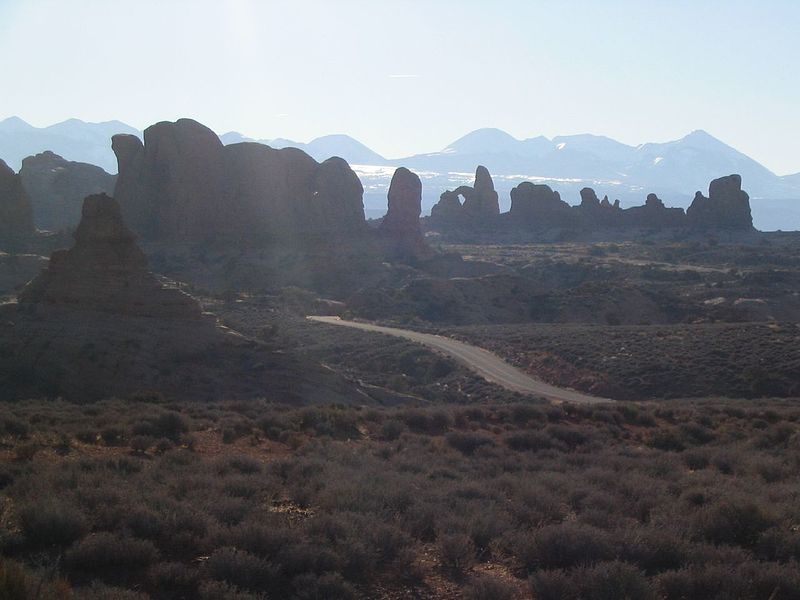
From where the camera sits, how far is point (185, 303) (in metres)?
34.0

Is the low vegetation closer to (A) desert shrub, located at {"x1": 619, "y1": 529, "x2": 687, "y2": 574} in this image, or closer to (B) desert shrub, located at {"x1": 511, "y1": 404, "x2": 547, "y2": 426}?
(A) desert shrub, located at {"x1": 619, "y1": 529, "x2": 687, "y2": 574}

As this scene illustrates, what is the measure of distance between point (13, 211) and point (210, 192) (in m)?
19.2

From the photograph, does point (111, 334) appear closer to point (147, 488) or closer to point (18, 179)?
point (147, 488)

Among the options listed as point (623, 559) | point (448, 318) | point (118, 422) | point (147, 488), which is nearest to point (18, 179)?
point (448, 318)

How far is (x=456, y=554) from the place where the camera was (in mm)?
8844

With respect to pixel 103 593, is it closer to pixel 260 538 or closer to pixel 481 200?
pixel 260 538

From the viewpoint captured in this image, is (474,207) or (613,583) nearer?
(613,583)

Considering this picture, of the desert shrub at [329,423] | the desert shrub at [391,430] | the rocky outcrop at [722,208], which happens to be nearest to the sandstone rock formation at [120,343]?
the desert shrub at [329,423]

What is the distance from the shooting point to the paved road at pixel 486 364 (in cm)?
3881

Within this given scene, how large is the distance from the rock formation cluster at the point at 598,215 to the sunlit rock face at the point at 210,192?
5490 cm

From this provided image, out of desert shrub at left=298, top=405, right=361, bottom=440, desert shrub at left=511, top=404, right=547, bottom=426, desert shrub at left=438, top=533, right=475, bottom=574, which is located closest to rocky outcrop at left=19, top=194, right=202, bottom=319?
desert shrub at left=298, top=405, right=361, bottom=440

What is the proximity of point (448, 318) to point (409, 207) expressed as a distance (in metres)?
28.2

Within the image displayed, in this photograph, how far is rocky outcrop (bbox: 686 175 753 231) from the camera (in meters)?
134

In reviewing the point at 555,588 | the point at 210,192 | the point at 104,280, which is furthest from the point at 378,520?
the point at 210,192
